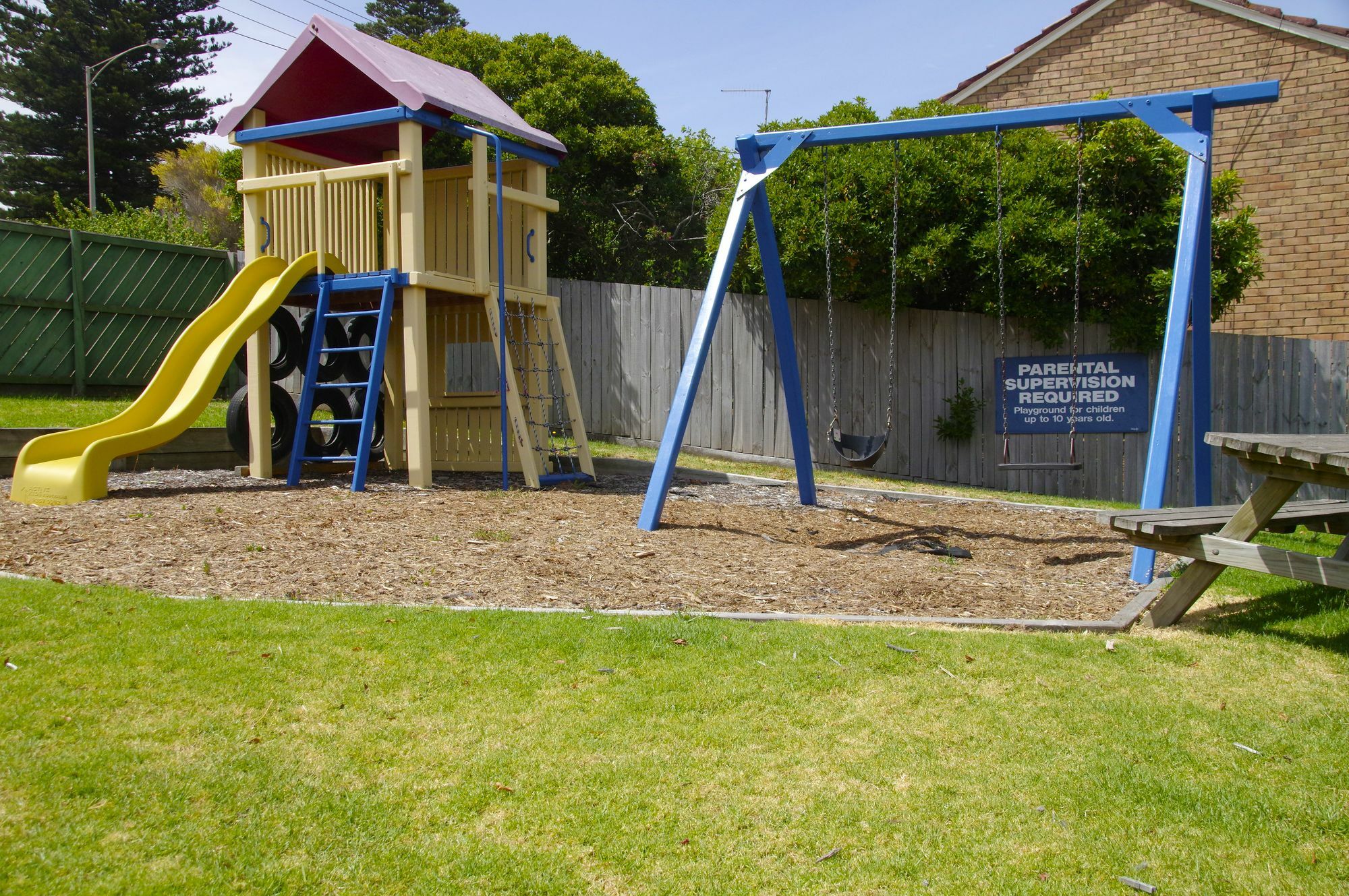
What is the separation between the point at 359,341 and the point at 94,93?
29900 mm

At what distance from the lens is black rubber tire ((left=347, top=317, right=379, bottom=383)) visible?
455 inches

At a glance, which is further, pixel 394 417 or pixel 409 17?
pixel 409 17

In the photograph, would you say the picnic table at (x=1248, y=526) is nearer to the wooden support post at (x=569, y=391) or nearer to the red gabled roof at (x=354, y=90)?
the wooden support post at (x=569, y=391)

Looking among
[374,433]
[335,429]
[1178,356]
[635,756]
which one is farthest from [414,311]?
[635,756]

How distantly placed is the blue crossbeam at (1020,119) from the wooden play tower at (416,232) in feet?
10.5

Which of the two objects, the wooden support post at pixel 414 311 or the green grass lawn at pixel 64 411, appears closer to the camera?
the wooden support post at pixel 414 311

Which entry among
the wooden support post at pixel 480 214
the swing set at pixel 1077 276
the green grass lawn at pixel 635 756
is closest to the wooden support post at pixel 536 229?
the wooden support post at pixel 480 214

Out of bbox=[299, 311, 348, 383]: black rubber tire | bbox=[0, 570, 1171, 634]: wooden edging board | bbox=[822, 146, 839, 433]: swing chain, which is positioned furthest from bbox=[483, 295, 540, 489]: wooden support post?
bbox=[0, 570, 1171, 634]: wooden edging board

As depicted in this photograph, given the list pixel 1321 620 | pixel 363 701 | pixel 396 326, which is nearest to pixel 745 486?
pixel 396 326

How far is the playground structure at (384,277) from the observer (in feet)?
31.2

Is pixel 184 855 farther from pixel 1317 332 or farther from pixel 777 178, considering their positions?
pixel 1317 332

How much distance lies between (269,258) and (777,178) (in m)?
6.42

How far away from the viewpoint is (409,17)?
4844 cm

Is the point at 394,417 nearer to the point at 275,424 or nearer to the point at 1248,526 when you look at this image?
the point at 275,424
